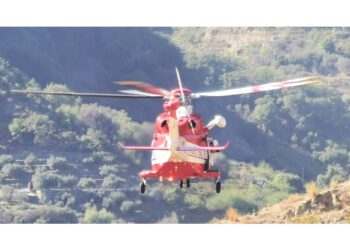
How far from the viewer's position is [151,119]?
53.7m

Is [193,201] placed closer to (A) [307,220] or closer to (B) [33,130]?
(B) [33,130]

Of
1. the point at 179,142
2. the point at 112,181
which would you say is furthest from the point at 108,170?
the point at 179,142

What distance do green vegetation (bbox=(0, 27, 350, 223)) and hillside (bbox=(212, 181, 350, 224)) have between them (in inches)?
218

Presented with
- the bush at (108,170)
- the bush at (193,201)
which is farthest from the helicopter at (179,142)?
the bush at (108,170)

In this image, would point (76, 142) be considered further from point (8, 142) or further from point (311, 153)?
point (311, 153)

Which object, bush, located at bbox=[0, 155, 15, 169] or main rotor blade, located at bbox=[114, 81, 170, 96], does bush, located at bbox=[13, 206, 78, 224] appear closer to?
bush, located at bbox=[0, 155, 15, 169]

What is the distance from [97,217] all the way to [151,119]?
13.3 feet

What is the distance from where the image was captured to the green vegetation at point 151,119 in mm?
52531

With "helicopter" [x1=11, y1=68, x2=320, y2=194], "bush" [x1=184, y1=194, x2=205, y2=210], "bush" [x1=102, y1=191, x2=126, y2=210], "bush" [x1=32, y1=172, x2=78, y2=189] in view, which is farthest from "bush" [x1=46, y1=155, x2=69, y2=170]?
"helicopter" [x1=11, y1=68, x2=320, y2=194]

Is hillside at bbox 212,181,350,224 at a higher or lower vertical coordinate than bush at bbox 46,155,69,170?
lower

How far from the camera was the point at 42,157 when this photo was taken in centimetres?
5669

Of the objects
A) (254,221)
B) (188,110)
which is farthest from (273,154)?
(188,110)

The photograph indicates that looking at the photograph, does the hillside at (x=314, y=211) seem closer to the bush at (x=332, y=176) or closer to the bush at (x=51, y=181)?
the bush at (x=332, y=176)

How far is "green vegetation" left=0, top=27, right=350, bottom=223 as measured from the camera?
52.5 meters
